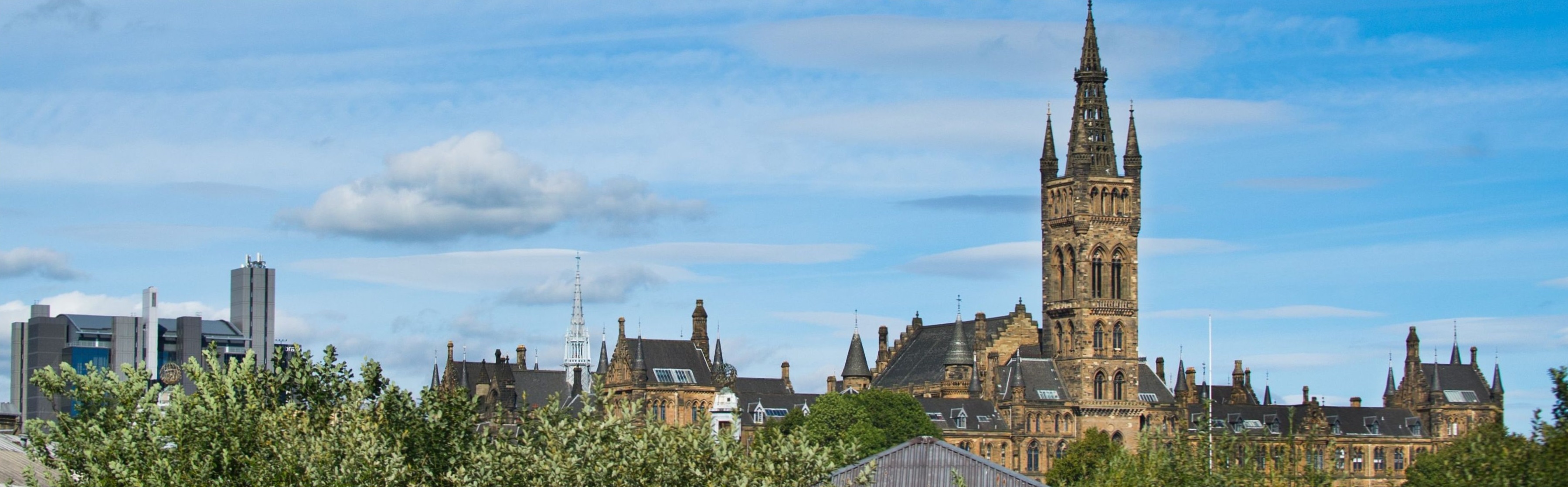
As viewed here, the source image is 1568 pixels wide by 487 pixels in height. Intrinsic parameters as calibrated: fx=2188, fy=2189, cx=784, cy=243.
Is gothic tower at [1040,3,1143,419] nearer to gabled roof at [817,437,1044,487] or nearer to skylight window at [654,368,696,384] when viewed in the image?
skylight window at [654,368,696,384]

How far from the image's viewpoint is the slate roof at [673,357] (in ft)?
627

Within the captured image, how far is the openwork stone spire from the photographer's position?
184 metres

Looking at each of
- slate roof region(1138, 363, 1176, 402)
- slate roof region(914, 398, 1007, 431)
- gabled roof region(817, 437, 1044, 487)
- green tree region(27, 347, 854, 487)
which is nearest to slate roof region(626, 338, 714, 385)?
slate roof region(914, 398, 1007, 431)

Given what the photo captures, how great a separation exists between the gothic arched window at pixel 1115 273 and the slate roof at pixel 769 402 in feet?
88.0

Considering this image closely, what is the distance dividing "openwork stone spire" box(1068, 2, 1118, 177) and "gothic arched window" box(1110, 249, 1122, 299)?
22.7 feet

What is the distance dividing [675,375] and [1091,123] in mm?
42096

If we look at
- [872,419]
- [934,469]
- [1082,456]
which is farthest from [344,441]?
[1082,456]

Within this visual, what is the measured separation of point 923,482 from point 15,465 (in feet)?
106

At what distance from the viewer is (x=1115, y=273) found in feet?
607

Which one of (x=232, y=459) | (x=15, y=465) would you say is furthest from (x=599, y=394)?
(x=15, y=465)

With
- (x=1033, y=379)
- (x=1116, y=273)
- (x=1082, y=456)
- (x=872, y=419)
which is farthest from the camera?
(x=1033, y=379)

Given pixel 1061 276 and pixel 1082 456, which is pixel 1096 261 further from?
pixel 1082 456

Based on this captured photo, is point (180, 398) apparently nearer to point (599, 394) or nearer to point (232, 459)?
point (232, 459)

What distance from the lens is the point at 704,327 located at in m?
198
